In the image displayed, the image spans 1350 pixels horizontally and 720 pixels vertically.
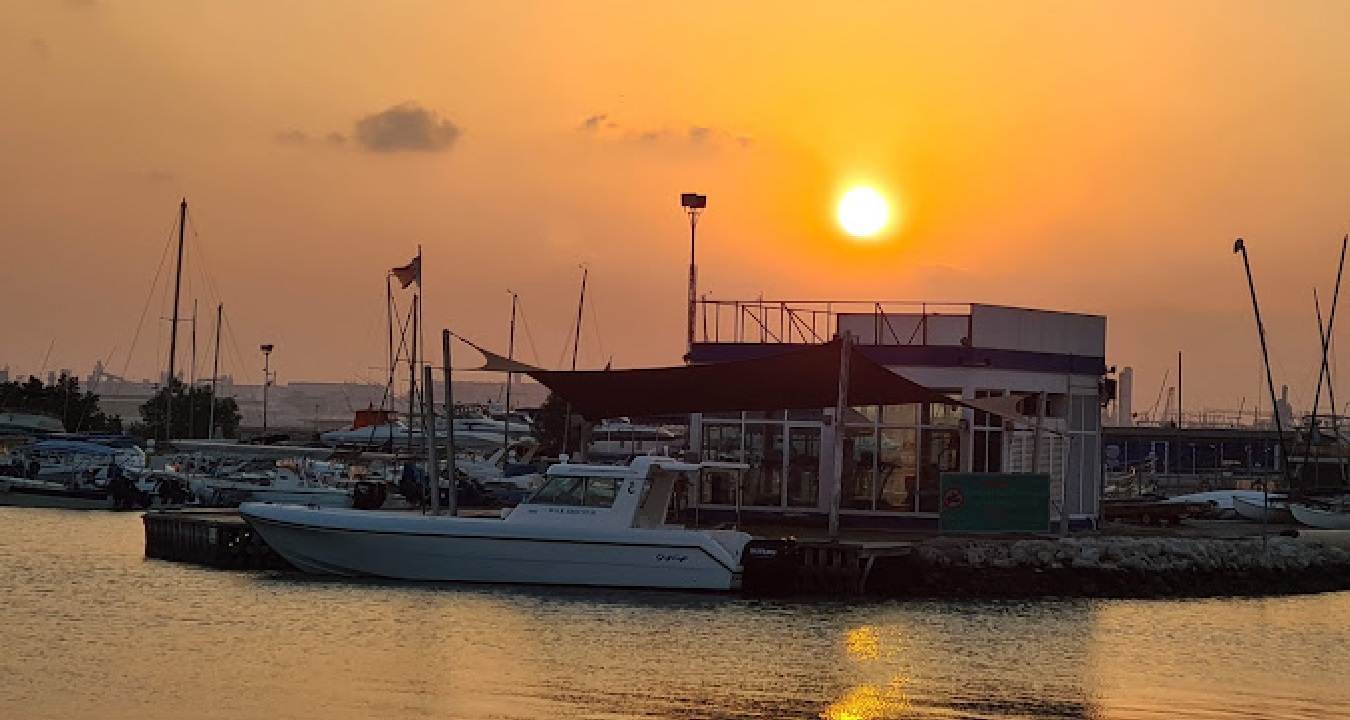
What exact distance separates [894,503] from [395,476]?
1461 inches

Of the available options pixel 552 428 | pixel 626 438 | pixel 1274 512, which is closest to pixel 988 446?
pixel 1274 512

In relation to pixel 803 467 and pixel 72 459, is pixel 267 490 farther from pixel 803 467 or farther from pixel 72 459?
pixel 803 467

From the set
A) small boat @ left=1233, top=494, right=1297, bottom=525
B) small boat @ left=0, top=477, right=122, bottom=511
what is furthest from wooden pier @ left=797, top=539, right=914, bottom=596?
small boat @ left=0, top=477, right=122, bottom=511

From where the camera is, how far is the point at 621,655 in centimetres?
2833

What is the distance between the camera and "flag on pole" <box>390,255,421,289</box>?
51031 millimetres

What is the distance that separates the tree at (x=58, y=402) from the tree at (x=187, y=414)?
4101mm

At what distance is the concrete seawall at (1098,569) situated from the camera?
37.5m

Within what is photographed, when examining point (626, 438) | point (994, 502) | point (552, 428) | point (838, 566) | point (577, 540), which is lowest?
point (838, 566)

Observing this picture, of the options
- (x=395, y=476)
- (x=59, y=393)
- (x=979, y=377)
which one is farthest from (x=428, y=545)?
(x=59, y=393)

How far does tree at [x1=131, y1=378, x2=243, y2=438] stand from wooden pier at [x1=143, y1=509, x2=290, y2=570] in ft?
233

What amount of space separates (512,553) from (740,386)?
551cm

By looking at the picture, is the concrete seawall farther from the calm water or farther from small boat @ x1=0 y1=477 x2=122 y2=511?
small boat @ x1=0 y1=477 x2=122 y2=511

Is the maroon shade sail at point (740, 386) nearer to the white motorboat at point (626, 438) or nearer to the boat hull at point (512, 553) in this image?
the boat hull at point (512, 553)

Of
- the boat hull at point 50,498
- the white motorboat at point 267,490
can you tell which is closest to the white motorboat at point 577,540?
the white motorboat at point 267,490
